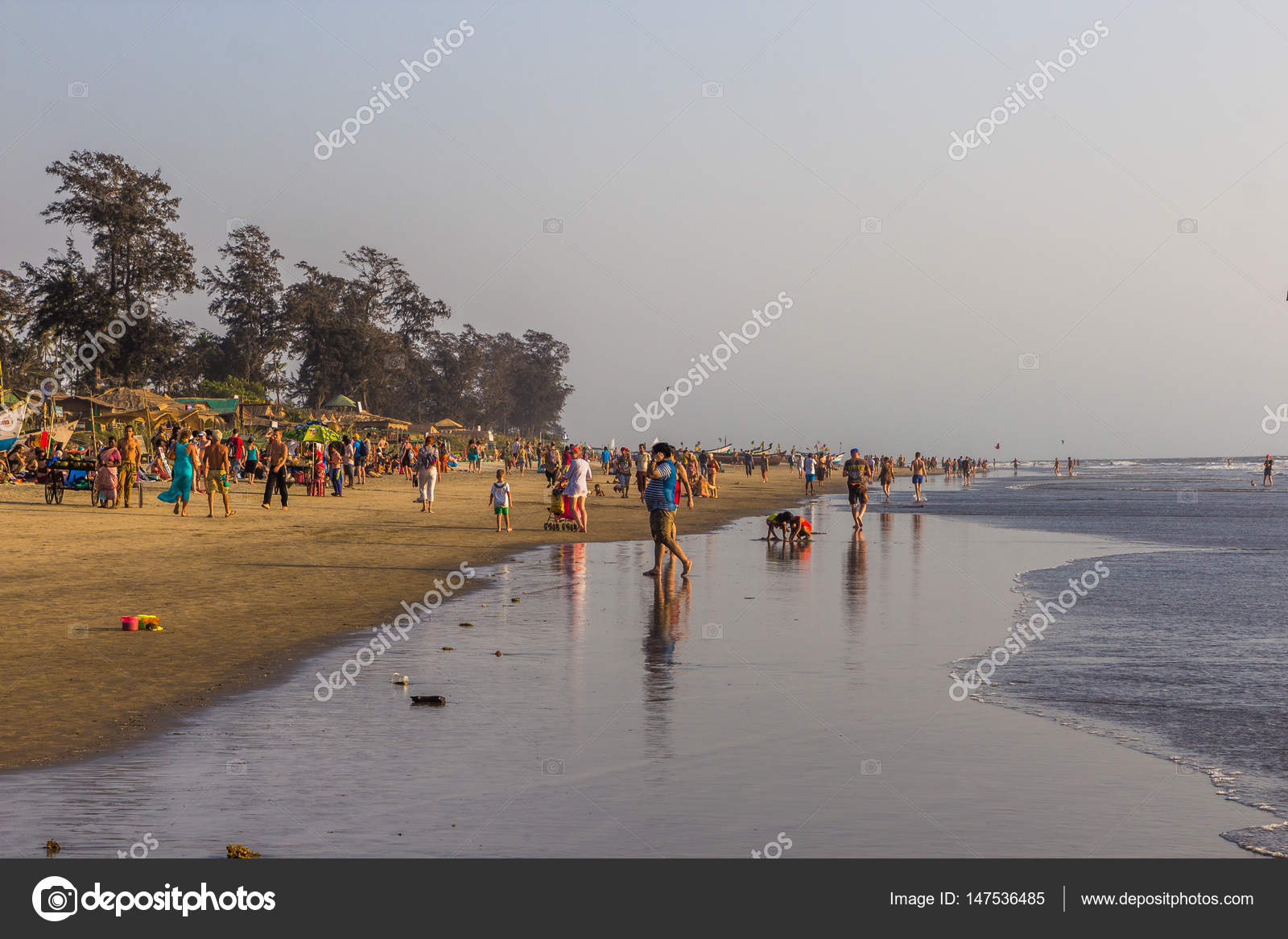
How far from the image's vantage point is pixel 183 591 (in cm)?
1448

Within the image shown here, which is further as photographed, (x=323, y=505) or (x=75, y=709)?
(x=323, y=505)

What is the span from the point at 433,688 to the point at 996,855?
5.11m

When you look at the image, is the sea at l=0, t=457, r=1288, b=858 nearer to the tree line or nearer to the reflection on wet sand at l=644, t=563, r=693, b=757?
the reflection on wet sand at l=644, t=563, r=693, b=757

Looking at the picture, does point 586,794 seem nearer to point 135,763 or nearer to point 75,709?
point 135,763

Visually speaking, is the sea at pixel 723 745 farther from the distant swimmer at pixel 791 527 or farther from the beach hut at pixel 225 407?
the beach hut at pixel 225 407

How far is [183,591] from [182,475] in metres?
12.5
